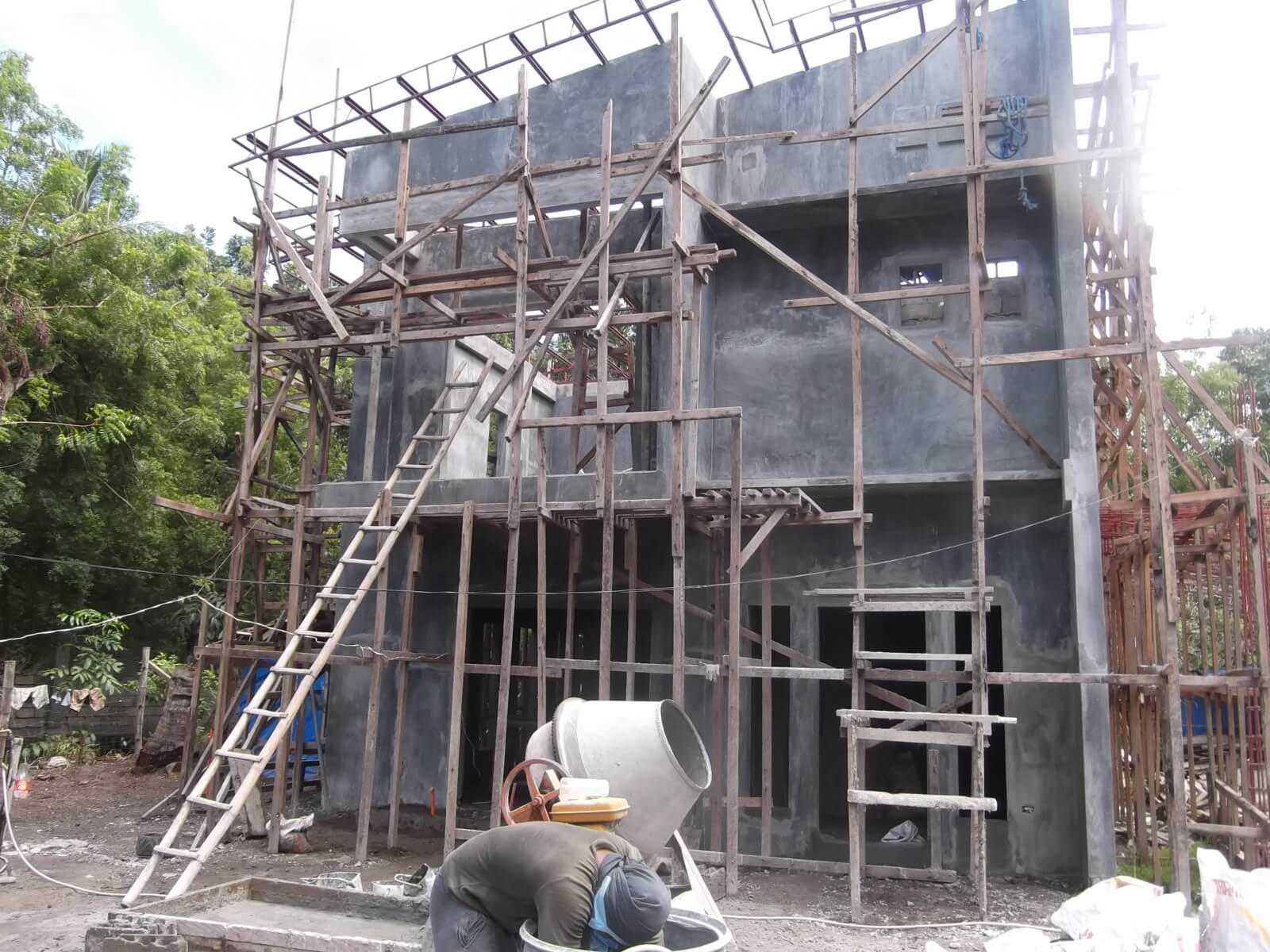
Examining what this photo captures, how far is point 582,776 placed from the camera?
22.0 feet

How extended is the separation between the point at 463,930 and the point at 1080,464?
7.69m

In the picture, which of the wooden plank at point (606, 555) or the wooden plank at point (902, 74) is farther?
the wooden plank at point (902, 74)

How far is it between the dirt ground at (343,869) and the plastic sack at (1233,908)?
2.20m

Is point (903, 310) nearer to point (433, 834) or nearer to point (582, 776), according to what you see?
point (582, 776)

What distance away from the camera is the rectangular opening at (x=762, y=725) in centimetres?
1146

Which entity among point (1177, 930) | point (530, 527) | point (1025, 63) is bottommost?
point (1177, 930)

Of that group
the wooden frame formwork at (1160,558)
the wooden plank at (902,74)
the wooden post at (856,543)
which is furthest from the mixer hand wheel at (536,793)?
the wooden plank at (902,74)

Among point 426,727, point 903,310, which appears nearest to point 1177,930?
point 903,310

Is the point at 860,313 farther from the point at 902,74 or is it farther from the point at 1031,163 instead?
the point at 902,74

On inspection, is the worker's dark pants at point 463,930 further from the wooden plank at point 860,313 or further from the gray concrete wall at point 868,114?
the gray concrete wall at point 868,114

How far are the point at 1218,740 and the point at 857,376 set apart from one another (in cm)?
518

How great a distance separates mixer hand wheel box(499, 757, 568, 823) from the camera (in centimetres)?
572

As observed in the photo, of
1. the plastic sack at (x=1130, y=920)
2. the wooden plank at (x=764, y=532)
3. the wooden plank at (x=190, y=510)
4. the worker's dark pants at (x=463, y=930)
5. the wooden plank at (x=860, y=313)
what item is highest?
the wooden plank at (x=860, y=313)

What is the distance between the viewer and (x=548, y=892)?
4.08 meters
